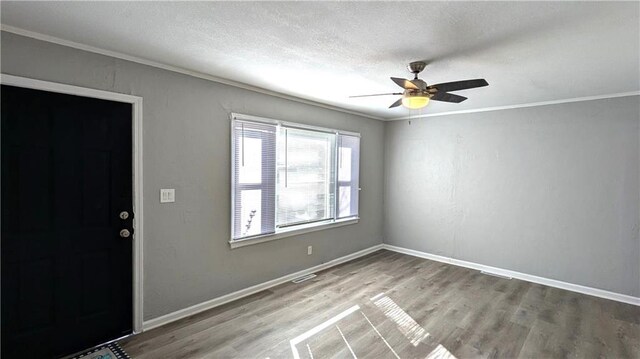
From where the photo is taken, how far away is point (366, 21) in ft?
6.22

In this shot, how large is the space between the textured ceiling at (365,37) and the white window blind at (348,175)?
66.0 inches

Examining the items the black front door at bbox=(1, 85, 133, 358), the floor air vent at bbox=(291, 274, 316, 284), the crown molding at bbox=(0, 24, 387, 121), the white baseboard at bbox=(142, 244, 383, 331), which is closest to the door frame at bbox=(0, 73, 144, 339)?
the black front door at bbox=(1, 85, 133, 358)

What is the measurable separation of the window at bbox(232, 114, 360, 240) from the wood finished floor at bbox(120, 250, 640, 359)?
2.84ft

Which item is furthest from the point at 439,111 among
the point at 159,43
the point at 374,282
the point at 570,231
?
the point at 159,43

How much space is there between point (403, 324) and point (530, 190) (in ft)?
8.93

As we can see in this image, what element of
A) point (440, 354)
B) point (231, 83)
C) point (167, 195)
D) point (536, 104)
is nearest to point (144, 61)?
point (231, 83)

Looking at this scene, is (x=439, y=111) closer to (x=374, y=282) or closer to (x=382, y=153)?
(x=382, y=153)

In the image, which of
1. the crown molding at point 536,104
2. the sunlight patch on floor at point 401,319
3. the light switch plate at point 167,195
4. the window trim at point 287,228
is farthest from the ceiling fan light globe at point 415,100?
the crown molding at point 536,104

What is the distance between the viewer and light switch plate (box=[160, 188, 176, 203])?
9.16ft

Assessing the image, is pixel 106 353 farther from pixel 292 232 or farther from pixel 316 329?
pixel 292 232

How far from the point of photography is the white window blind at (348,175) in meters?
4.74

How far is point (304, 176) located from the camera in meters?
4.18

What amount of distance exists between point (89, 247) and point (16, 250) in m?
0.42

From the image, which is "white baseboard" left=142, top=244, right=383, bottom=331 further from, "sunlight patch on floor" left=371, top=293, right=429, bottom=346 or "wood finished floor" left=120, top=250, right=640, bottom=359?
"sunlight patch on floor" left=371, top=293, right=429, bottom=346
